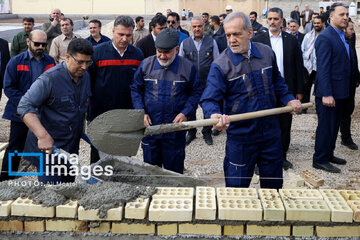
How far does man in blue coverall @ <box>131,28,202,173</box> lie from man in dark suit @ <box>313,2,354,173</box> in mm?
1880

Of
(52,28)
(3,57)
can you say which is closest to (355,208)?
(3,57)

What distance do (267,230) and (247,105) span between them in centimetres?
124

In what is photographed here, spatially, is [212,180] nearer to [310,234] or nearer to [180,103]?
[180,103]

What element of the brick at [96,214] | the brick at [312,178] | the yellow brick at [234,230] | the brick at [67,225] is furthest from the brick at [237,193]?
the brick at [312,178]

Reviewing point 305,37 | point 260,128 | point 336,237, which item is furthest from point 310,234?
point 305,37

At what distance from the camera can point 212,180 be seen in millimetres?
5438

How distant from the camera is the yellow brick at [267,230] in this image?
9.31 ft

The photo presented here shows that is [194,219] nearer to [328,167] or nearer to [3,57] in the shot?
[328,167]

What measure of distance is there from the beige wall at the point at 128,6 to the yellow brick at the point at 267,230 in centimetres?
3989

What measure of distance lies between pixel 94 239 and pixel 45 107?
1.39 m

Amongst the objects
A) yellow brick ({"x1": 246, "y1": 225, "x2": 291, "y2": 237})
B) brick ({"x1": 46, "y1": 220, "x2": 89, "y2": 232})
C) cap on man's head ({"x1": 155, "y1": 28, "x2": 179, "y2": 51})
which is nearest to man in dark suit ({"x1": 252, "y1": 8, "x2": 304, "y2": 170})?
cap on man's head ({"x1": 155, "y1": 28, "x2": 179, "y2": 51})

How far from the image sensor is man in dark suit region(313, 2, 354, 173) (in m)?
5.47

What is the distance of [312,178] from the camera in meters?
5.27

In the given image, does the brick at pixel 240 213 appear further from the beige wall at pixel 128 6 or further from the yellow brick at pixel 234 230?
the beige wall at pixel 128 6
